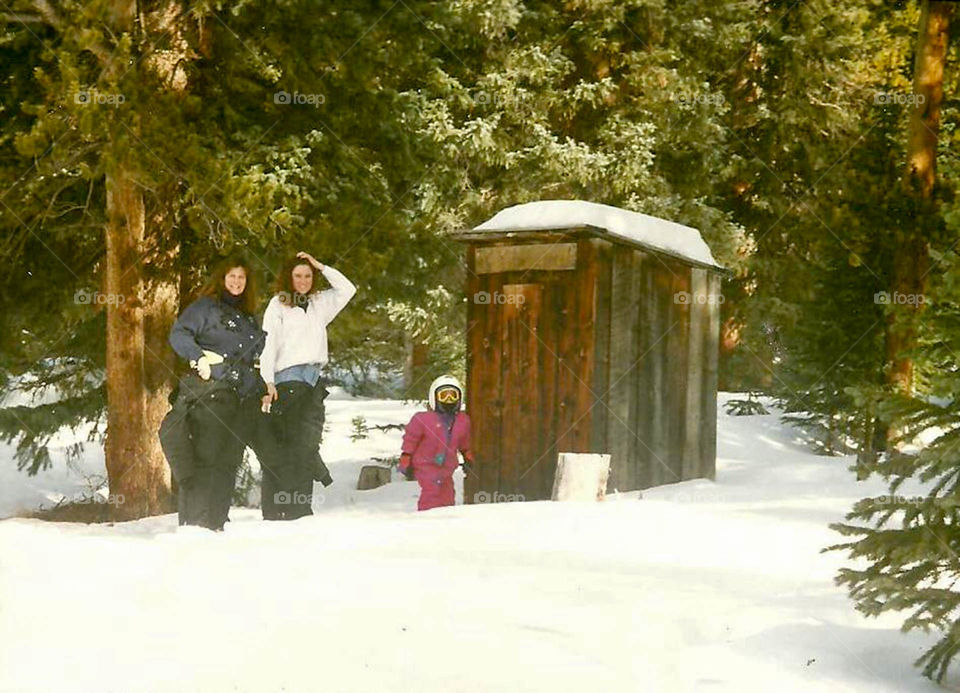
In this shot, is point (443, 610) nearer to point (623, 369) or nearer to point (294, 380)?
point (294, 380)

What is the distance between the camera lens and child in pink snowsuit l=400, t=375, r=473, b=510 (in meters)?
9.65

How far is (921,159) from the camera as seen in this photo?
15.1 metres

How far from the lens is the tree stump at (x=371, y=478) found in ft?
52.4

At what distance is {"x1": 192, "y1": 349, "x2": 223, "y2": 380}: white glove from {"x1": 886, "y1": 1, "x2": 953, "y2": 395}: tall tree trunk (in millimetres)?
9712

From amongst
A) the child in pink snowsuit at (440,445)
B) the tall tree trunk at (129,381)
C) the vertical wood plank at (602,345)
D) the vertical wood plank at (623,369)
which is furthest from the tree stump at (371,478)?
the vertical wood plank at (602,345)

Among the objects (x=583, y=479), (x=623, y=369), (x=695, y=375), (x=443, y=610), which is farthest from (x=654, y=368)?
(x=443, y=610)

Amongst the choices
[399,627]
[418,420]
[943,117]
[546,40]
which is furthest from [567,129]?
[399,627]

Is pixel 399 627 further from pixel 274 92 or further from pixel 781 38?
pixel 781 38

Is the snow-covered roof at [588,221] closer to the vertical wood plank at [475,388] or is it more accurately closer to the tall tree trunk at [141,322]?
the vertical wood plank at [475,388]

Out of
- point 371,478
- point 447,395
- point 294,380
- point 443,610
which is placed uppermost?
point 294,380

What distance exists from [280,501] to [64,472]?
425 inches

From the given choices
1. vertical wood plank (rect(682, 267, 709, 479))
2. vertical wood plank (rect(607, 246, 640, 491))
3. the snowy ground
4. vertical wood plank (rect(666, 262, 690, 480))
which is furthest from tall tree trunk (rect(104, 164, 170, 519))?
vertical wood plank (rect(682, 267, 709, 479))

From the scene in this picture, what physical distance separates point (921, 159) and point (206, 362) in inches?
418

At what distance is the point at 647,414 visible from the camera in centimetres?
1077
